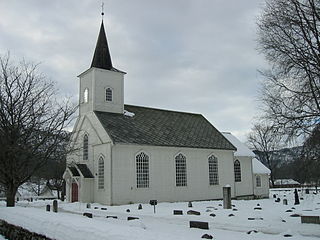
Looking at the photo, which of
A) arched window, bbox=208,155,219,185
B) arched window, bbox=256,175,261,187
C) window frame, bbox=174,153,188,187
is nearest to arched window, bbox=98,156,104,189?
window frame, bbox=174,153,188,187

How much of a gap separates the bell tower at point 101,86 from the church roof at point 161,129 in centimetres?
113

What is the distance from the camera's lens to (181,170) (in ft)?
110

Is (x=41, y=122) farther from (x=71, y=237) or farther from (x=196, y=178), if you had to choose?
(x=196, y=178)

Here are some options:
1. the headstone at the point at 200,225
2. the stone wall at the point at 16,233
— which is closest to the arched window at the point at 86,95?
the stone wall at the point at 16,233

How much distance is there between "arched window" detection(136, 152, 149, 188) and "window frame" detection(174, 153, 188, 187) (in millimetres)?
3310

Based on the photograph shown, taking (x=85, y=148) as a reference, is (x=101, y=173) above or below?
below

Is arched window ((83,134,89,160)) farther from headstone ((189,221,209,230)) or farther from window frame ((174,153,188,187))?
headstone ((189,221,209,230))

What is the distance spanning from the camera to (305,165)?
1241 cm

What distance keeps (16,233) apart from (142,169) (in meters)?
18.1

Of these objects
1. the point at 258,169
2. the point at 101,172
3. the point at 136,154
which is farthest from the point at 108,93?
the point at 258,169

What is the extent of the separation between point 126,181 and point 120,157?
6.69ft

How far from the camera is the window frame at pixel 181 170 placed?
33219mm

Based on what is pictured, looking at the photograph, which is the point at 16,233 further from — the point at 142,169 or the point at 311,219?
the point at 142,169

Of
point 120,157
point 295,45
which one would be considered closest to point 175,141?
point 120,157
